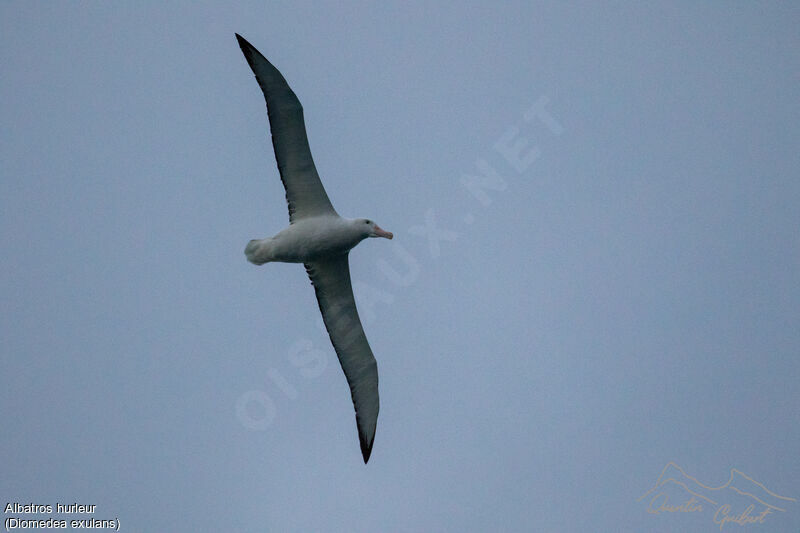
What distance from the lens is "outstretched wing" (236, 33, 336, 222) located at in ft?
50.9

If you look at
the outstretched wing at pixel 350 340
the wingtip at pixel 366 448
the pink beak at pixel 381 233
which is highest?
the pink beak at pixel 381 233

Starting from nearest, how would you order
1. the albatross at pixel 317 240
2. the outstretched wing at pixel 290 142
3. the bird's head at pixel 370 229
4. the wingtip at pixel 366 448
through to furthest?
the outstretched wing at pixel 290 142 → the albatross at pixel 317 240 → the bird's head at pixel 370 229 → the wingtip at pixel 366 448

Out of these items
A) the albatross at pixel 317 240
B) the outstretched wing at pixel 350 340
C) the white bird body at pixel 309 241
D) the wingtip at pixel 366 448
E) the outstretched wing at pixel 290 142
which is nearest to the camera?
the outstretched wing at pixel 290 142

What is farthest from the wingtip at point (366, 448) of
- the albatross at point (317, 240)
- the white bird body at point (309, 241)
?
the white bird body at point (309, 241)

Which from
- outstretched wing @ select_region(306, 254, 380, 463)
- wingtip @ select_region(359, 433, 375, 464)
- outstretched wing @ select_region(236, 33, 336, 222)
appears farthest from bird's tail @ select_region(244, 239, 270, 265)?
wingtip @ select_region(359, 433, 375, 464)

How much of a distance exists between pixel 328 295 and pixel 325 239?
5.32 feet

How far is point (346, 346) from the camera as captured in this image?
59.6ft

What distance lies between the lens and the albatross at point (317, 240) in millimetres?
15977

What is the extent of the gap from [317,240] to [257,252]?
51.4 inches

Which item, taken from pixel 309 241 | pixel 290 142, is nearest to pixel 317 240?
pixel 309 241

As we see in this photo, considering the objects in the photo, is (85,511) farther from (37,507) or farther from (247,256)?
(247,256)

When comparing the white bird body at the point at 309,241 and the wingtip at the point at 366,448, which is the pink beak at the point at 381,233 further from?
the wingtip at the point at 366,448

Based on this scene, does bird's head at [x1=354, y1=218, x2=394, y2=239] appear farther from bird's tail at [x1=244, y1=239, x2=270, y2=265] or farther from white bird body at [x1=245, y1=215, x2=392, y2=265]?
bird's tail at [x1=244, y1=239, x2=270, y2=265]

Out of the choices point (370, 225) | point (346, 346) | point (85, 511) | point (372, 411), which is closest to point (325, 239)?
point (370, 225)
